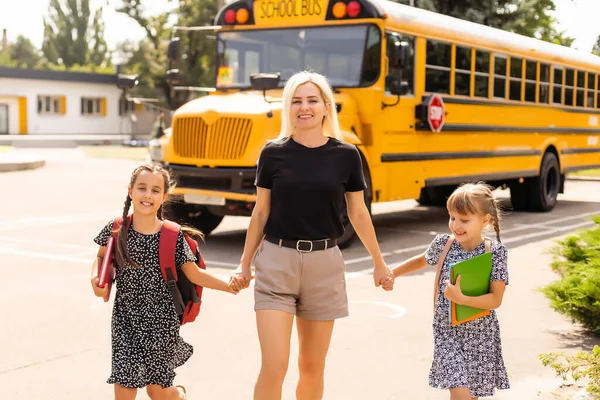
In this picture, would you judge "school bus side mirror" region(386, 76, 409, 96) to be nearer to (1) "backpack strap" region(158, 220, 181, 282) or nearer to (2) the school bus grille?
(2) the school bus grille

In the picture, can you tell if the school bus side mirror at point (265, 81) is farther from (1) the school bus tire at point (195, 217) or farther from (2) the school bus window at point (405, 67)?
(1) the school bus tire at point (195, 217)

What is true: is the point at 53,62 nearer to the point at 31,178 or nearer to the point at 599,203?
the point at 31,178

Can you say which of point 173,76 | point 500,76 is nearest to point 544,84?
point 500,76

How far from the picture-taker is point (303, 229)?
12.5 ft

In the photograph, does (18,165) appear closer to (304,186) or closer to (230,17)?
(230,17)

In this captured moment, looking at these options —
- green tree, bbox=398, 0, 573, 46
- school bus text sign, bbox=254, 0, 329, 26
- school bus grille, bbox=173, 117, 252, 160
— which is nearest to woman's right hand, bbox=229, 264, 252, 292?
school bus grille, bbox=173, 117, 252, 160

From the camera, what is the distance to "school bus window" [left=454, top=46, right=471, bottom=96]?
11734 mm

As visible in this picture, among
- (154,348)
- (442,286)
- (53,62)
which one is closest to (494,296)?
(442,286)

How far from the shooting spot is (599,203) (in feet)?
56.0

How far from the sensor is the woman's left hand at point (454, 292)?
3.50 meters

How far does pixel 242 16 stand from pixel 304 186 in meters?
7.42

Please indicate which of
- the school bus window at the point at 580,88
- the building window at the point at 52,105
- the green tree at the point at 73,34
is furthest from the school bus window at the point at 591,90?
the green tree at the point at 73,34

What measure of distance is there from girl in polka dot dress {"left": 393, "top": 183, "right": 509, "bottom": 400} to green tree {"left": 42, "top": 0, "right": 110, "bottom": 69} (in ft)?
289

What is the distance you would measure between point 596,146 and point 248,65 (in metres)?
8.10
